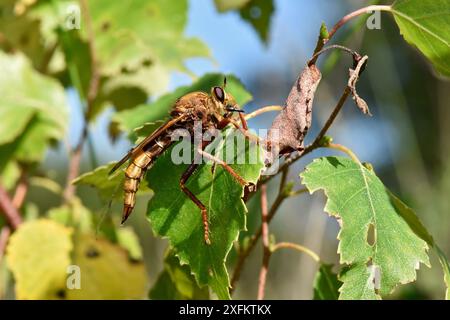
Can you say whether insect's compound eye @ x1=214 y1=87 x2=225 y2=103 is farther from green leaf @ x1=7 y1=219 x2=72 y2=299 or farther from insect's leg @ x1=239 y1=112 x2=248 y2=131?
green leaf @ x1=7 y1=219 x2=72 y2=299

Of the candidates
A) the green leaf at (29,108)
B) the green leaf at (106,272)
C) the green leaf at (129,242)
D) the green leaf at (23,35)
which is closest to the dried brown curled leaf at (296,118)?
the green leaf at (106,272)

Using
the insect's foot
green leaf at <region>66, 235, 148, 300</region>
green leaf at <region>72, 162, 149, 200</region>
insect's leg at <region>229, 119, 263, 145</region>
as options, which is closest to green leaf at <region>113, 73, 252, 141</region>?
green leaf at <region>72, 162, 149, 200</region>

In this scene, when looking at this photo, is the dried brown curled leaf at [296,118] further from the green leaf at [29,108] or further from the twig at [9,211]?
the green leaf at [29,108]

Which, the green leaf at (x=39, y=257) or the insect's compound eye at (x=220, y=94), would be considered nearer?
the insect's compound eye at (x=220, y=94)

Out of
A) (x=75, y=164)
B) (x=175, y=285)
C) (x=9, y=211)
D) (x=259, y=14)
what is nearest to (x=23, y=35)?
(x=75, y=164)

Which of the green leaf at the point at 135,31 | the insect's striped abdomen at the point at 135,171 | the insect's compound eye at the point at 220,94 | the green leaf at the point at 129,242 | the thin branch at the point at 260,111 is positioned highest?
the green leaf at the point at 135,31

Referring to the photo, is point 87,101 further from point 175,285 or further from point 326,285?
point 326,285
